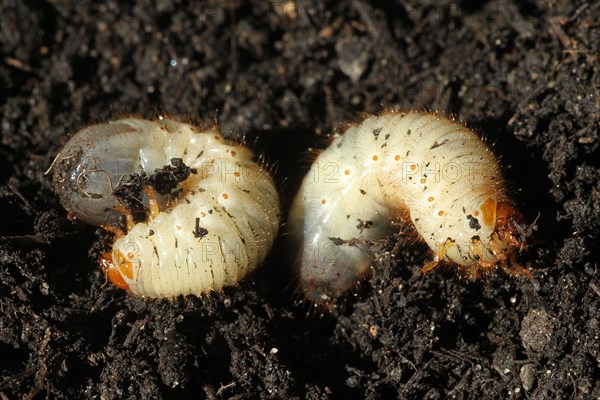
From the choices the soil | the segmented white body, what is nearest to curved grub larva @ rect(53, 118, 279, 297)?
the soil

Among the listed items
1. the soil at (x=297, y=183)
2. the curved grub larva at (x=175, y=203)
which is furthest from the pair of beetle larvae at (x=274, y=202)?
the soil at (x=297, y=183)

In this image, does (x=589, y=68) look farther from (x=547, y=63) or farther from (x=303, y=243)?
(x=303, y=243)

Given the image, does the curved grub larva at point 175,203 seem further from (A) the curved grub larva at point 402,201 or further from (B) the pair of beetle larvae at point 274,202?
(A) the curved grub larva at point 402,201

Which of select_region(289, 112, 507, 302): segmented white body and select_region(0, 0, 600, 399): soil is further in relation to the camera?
select_region(289, 112, 507, 302): segmented white body

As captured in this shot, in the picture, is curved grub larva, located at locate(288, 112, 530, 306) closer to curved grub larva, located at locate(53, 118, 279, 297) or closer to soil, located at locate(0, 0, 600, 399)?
soil, located at locate(0, 0, 600, 399)

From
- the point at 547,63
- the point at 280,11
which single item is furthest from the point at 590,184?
the point at 280,11

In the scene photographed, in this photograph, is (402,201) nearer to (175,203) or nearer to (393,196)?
(393,196)

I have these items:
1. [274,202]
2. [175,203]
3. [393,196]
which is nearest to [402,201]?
[393,196]
